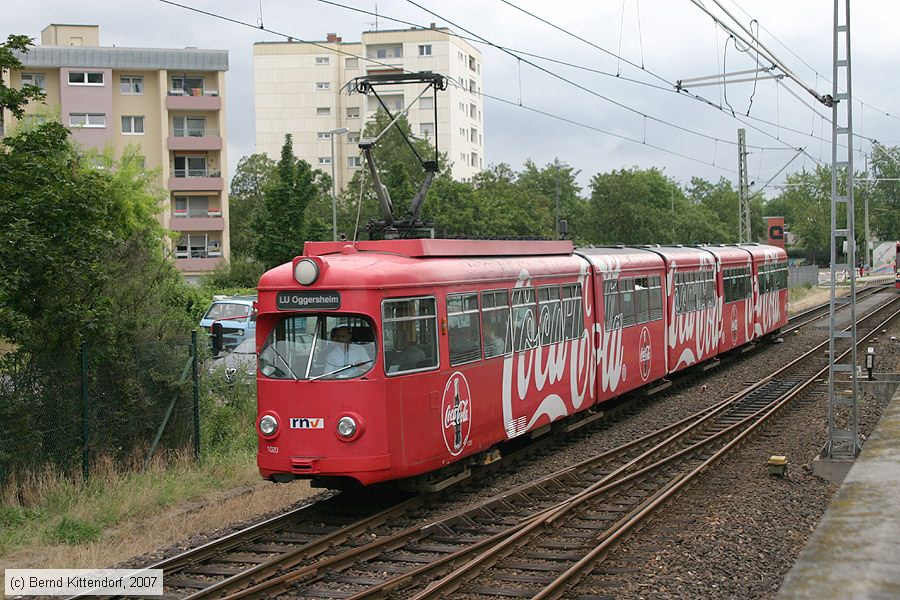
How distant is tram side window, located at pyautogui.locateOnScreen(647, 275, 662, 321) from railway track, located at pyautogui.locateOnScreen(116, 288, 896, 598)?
6.82 m

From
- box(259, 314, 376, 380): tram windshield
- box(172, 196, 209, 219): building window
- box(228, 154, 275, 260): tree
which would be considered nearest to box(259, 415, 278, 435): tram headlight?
box(259, 314, 376, 380): tram windshield

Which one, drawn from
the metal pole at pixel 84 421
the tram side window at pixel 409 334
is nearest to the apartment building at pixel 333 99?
the metal pole at pixel 84 421

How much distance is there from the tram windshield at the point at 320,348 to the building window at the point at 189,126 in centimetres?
4684

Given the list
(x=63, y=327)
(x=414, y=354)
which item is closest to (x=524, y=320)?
(x=414, y=354)

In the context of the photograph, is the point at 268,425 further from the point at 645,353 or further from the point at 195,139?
the point at 195,139

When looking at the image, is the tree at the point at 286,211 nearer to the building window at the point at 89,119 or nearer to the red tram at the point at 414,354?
the red tram at the point at 414,354

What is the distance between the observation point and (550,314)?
14.6 meters

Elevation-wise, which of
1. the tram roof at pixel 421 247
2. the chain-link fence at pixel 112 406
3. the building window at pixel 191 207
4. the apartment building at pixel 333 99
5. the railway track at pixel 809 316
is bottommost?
the railway track at pixel 809 316

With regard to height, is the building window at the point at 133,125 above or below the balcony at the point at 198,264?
above

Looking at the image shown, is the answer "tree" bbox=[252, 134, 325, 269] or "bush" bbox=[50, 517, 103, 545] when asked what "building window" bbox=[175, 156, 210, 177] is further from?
"bush" bbox=[50, 517, 103, 545]

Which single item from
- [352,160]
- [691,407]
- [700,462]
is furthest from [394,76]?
[352,160]

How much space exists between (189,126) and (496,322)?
46.0 meters

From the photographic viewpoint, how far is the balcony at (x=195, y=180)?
55250 millimetres

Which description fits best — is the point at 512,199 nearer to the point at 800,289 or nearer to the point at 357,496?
the point at 800,289
